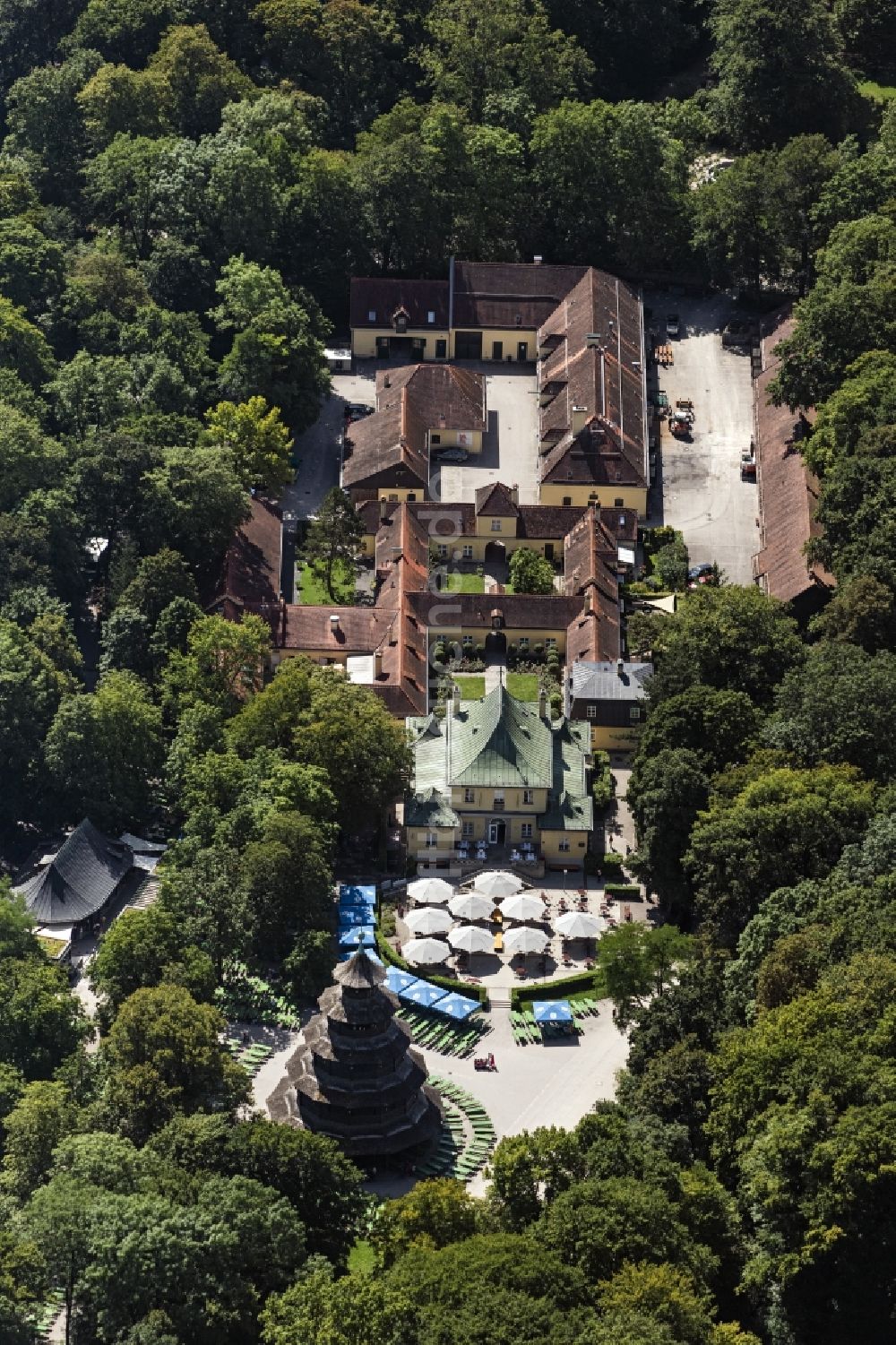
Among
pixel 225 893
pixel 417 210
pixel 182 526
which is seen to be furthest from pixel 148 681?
pixel 417 210

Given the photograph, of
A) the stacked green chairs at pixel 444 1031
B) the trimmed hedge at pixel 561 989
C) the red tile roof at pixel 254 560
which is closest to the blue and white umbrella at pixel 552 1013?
the trimmed hedge at pixel 561 989

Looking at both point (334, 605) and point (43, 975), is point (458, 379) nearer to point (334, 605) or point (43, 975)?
point (334, 605)

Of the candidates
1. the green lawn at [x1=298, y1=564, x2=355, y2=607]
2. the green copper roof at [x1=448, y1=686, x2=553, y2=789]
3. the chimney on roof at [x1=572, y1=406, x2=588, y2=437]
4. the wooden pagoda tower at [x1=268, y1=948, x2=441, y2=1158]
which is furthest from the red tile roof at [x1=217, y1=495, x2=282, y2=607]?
the wooden pagoda tower at [x1=268, y1=948, x2=441, y2=1158]

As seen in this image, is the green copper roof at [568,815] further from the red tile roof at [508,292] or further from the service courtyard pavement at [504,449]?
the red tile roof at [508,292]

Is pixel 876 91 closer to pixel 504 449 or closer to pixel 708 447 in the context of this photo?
pixel 708 447

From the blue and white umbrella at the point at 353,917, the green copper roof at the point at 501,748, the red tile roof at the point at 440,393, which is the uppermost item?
the red tile roof at the point at 440,393
